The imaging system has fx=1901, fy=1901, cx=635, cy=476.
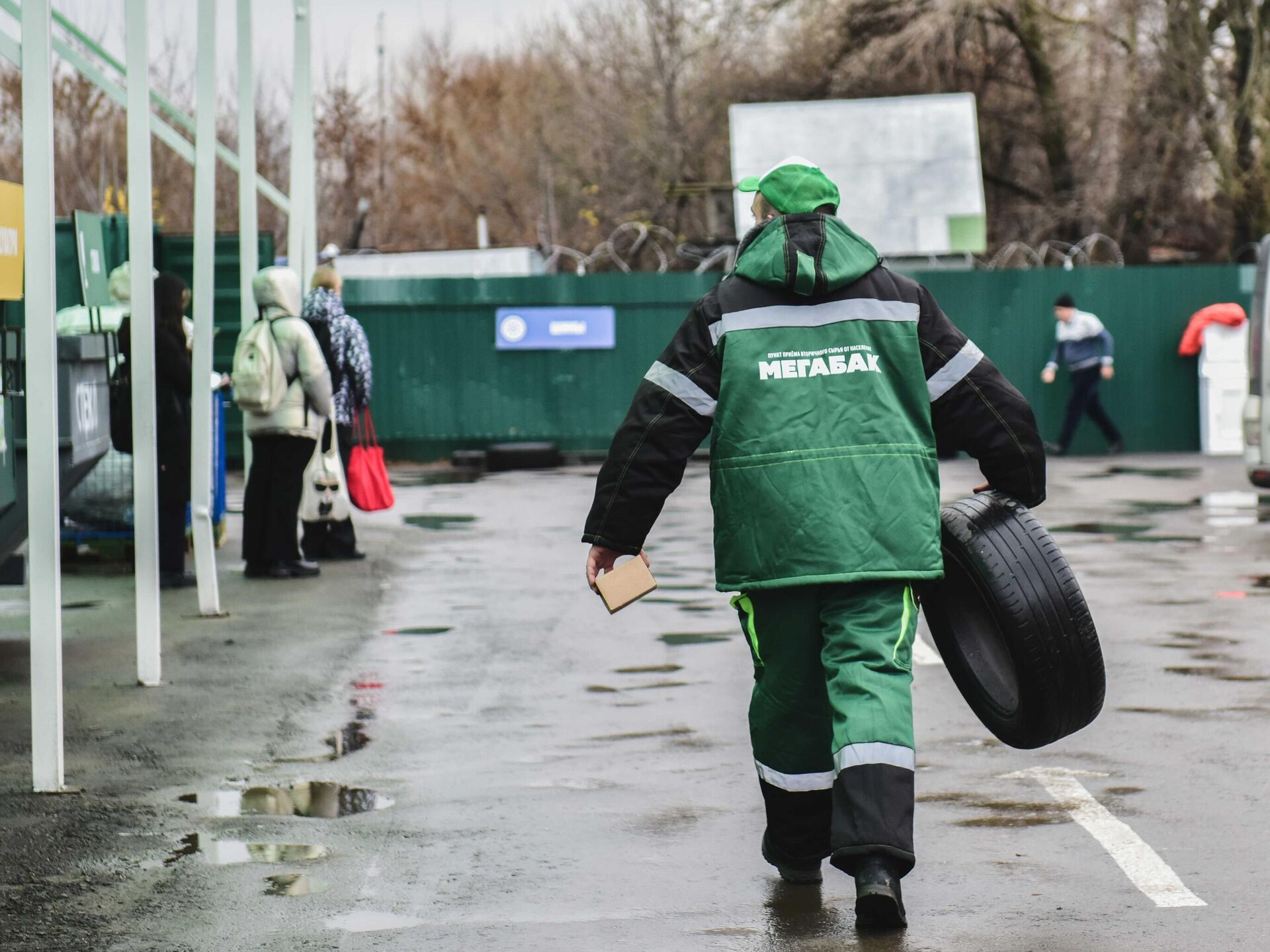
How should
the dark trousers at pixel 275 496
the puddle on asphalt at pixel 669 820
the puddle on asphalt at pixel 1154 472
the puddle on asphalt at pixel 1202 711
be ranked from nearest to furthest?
1. the puddle on asphalt at pixel 669 820
2. the puddle on asphalt at pixel 1202 711
3. the dark trousers at pixel 275 496
4. the puddle on asphalt at pixel 1154 472

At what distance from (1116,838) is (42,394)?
363 cm

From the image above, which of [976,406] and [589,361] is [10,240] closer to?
[976,406]

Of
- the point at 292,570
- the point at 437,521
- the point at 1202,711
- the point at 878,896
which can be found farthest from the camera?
the point at 437,521

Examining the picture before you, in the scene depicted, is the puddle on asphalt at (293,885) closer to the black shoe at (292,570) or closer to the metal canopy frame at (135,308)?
the metal canopy frame at (135,308)

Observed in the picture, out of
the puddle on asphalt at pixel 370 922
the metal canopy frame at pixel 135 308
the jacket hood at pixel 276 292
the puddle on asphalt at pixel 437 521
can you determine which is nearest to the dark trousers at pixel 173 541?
the metal canopy frame at pixel 135 308

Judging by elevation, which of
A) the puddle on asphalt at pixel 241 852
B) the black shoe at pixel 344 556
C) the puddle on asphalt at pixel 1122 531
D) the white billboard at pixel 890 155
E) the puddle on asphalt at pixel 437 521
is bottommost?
the puddle on asphalt at pixel 241 852

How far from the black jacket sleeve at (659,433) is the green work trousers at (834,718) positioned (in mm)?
338

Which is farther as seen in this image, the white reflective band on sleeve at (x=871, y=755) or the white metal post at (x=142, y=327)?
the white metal post at (x=142, y=327)

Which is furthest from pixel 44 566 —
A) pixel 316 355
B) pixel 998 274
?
pixel 998 274

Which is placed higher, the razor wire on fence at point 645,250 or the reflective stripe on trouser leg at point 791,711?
the razor wire on fence at point 645,250

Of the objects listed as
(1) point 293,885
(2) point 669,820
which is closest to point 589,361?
(2) point 669,820

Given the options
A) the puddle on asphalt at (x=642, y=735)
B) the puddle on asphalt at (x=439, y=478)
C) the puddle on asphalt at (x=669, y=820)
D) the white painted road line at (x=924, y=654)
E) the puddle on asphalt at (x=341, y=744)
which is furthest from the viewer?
the puddle on asphalt at (x=439, y=478)

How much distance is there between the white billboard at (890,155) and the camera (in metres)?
30.8

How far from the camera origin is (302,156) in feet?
43.3
